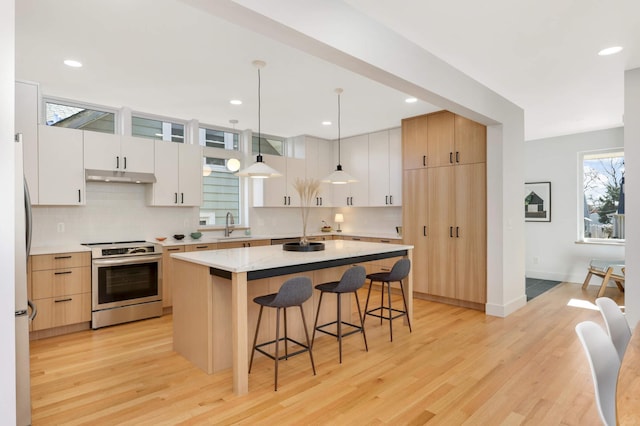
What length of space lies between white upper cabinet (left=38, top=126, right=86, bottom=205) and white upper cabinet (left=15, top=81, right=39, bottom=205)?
5 centimetres

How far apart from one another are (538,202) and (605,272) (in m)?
1.78

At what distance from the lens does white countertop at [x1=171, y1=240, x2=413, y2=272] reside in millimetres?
2812

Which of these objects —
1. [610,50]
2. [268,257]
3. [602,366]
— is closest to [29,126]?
[268,257]

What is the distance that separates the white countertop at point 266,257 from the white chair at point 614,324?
6.31 feet

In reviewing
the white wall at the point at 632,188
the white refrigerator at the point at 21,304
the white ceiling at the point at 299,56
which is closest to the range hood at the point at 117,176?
the white ceiling at the point at 299,56

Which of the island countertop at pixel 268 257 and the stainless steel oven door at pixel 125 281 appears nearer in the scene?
the island countertop at pixel 268 257

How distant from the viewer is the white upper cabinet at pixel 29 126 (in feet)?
11.3

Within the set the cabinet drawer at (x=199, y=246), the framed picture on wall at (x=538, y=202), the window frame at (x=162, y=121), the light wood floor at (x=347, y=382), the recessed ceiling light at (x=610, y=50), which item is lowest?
the light wood floor at (x=347, y=382)

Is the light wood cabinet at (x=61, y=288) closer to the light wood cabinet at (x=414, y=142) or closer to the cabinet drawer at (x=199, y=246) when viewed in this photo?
the cabinet drawer at (x=199, y=246)

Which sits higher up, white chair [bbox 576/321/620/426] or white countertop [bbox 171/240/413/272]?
white countertop [bbox 171/240/413/272]

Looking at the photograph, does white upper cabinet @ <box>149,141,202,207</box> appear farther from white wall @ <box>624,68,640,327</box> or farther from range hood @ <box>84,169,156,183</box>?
white wall @ <box>624,68,640,327</box>

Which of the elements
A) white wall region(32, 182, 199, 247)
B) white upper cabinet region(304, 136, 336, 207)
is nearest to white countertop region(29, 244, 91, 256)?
white wall region(32, 182, 199, 247)

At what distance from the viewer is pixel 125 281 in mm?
4359

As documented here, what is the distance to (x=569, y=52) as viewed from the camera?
3.26 m
